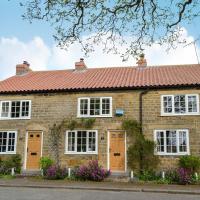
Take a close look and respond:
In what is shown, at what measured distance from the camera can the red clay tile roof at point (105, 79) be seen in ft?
69.9

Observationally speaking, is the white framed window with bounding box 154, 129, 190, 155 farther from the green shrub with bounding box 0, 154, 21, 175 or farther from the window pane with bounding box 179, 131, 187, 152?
the green shrub with bounding box 0, 154, 21, 175

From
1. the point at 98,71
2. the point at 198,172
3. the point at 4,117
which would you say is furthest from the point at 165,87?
the point at 4,117

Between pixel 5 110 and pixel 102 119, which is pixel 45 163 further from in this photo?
pixel 5 110

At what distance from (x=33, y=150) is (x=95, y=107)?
4935mm

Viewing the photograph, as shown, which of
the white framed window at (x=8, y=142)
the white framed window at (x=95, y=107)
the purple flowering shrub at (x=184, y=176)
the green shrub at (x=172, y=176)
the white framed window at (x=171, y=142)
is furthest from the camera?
the white framed window at (x=8, y=142)

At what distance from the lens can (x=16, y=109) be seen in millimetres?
22406

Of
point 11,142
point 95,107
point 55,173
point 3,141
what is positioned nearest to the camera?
point 55,173

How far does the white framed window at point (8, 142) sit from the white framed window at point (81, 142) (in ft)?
11.8

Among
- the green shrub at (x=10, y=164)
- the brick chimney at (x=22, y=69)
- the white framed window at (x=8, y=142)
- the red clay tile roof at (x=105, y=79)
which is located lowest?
the green shrub at (x=10, y=164)

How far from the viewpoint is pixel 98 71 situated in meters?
26.4

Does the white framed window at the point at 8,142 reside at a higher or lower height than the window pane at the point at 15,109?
lower

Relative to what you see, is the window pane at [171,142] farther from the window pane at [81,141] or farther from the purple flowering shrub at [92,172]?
the window pane at [81,141]

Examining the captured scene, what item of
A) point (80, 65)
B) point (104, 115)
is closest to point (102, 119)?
point (104, 115)

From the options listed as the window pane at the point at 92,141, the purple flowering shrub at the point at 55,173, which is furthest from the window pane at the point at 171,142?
the purple flowering shrub at the point at 55,173
